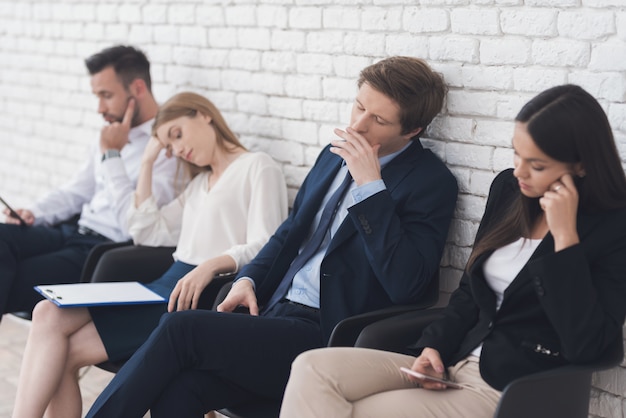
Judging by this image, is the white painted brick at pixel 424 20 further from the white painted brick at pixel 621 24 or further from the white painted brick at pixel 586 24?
the white painted brick at pixel 621 24

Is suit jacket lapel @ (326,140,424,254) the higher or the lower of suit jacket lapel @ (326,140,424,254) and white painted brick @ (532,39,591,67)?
the lower

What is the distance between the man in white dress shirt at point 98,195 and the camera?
4.07m

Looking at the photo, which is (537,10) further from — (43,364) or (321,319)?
(43,364)

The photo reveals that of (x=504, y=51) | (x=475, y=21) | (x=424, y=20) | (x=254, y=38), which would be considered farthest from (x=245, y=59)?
(x=504, y=51)

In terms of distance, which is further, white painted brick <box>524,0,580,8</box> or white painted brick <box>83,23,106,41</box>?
white painted brick <box>83,23,106,41</box>

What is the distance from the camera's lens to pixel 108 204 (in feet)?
14.3

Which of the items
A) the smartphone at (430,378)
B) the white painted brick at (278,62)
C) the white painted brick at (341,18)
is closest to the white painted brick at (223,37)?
the white painted brick at (278,62)

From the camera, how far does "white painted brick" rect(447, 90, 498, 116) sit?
3078 millimetres

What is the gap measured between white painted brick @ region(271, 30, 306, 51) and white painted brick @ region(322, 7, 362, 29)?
16 cm

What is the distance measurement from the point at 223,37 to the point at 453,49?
4.56 feet

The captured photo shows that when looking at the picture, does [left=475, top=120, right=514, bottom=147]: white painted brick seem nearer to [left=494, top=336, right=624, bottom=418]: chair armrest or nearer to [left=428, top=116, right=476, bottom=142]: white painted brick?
[left=428, top=116, right=476, bottom=142]: white painted brick

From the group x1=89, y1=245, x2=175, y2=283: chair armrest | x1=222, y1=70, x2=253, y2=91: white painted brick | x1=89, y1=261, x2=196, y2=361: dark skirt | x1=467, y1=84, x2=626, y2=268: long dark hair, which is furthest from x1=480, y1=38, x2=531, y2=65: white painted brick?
x1=89, y1=245, x2=175, y2=283: chair armrest

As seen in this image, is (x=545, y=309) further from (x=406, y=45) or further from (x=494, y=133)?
(x=406, y=45)

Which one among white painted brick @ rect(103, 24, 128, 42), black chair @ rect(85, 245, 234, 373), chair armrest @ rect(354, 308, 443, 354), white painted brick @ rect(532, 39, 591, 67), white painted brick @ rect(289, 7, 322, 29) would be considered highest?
white painted brick @ rect(289, 7, 322, 29)
